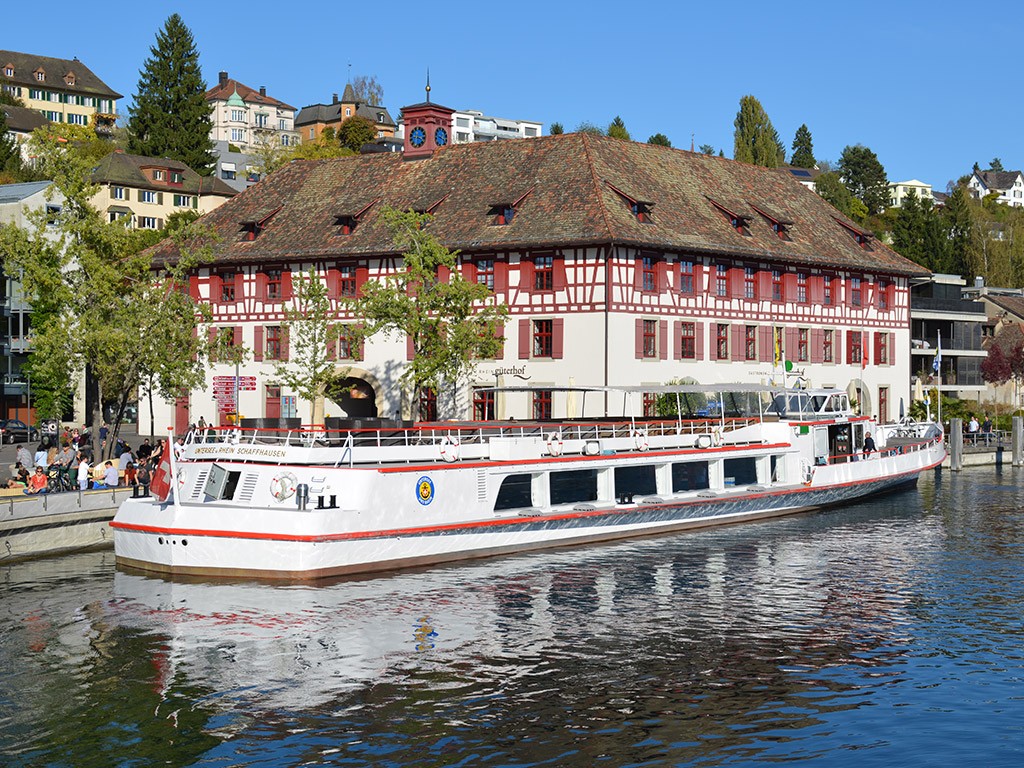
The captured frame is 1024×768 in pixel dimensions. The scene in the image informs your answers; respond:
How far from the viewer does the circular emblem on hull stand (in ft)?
110

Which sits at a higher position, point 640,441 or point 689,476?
Answer: point 640,441

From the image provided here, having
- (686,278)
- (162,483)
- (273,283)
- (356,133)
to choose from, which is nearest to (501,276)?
(686,278)

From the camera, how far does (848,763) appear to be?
18.2m

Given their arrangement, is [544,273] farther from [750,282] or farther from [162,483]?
[162,483]

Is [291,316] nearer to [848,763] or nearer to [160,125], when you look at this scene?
[848,763]

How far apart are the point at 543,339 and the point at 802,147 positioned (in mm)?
134142

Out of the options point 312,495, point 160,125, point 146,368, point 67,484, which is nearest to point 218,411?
point 146,368

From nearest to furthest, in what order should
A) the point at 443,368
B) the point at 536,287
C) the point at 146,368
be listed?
1. the point at 146,368
2. the point at 443,368
3. the point at 536,287

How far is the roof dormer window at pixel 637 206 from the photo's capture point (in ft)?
197

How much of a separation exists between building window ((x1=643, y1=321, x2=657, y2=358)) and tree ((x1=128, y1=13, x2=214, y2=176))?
242 feet

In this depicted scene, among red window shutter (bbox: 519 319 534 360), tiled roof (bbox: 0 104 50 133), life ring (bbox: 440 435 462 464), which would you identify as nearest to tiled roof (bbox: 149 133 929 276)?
red window shutter (bbox: 519 319 534 360)

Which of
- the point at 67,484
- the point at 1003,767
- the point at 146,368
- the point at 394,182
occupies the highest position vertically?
the point at 394,182

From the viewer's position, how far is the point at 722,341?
63.1 meters

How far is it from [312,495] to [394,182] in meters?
37.9
